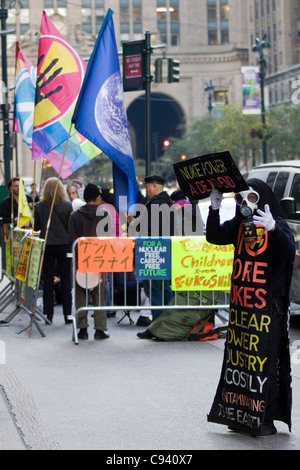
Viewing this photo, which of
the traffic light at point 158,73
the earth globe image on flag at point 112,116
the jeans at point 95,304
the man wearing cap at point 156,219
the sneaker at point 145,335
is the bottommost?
the sneaker at point 145,335

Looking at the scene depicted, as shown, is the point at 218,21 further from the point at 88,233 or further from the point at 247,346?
the point at 247,346

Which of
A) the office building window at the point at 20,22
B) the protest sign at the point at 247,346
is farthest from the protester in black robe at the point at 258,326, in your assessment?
the office building window at the point at 20,22

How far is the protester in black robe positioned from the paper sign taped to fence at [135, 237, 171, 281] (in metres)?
4.66

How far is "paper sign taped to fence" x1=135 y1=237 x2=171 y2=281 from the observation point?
35.9 feet

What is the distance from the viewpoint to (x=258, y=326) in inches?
238

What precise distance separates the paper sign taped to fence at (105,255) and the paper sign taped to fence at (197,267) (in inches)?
22.3

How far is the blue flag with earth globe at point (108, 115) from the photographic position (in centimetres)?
1049

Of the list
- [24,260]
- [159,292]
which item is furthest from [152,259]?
[24,260]

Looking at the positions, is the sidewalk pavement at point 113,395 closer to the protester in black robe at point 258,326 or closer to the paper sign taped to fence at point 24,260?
the protester in black robe at point 258,326

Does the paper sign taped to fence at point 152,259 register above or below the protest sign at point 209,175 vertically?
below

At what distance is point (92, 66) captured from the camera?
10578mm

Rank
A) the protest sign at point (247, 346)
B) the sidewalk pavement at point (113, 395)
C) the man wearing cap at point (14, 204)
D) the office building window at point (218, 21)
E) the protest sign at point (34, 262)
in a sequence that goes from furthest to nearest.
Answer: the office building window at point (218, 21), the man wearing cap at point (14, 204), the protest sign at point (34, 262), the sidewalk pavement at point (113, 395), the protest sign at point (247, 346)

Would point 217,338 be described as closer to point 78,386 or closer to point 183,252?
point 183,252

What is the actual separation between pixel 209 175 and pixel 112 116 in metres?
4.51
